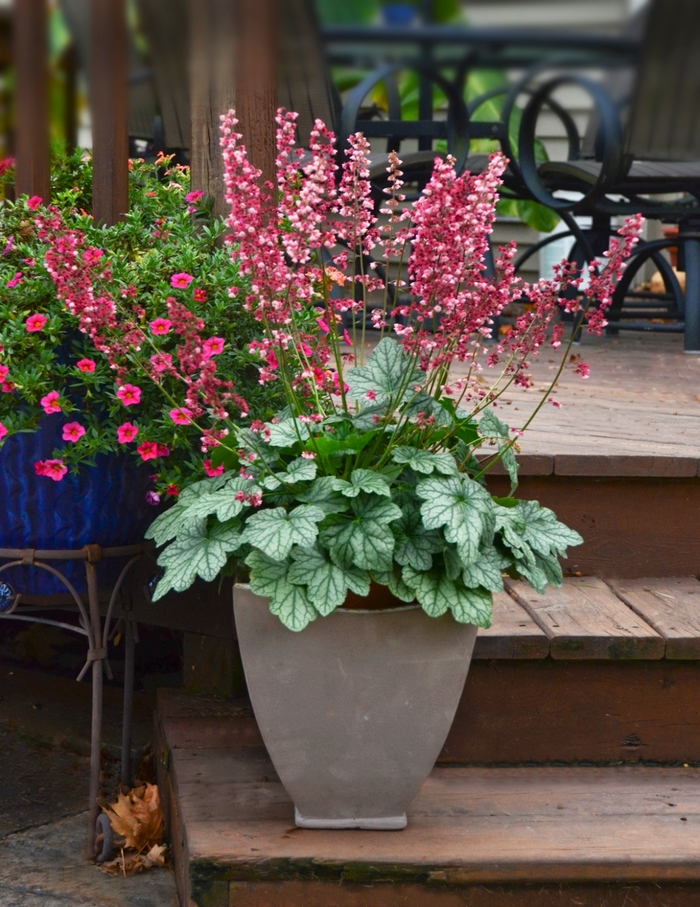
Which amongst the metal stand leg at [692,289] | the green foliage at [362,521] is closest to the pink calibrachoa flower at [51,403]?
the green foliage at [362,521]

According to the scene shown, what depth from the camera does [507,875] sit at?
1.52 m

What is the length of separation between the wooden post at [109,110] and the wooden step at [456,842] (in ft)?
3.13

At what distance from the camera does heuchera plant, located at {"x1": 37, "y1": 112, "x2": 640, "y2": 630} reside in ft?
4.63

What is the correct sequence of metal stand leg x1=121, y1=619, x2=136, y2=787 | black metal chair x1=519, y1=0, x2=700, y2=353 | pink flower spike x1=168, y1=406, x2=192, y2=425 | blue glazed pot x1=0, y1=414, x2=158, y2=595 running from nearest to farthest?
pink flower spike x1=168, y1=406, x2=192, y2=425 → blue glazed pot x1=0, y1=414, x2=158, y2=595 → metal stand leg x1=121, y1=619, x2=136, y2=787 → black metal chair x1=519, y1=0, x2=700, y2=353

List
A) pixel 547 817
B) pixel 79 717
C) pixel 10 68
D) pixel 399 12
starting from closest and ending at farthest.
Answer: pixel 547 817
pixel 10 68
pixel 79 717
pixel 399 12

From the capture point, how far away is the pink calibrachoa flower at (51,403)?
1602 mm

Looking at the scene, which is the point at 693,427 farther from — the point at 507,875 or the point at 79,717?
the point at 79,717

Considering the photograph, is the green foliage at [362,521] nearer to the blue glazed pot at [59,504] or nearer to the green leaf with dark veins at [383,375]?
the green leaf with dark veins at [383,375]

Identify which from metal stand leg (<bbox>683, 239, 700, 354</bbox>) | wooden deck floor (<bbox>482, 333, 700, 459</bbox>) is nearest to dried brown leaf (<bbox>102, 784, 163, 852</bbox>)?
wooden deck floor (<bbox>482, 333, 700, 459</bbox>)

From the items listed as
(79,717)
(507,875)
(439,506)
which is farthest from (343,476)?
(79,717)

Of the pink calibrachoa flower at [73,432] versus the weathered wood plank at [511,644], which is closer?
the pink calibrachoa flower at [73,432]

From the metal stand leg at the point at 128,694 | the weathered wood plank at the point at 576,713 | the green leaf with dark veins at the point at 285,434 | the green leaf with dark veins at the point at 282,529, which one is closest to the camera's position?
the green leaf with dark veins at the point at 282,529

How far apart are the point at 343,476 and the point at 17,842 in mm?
910

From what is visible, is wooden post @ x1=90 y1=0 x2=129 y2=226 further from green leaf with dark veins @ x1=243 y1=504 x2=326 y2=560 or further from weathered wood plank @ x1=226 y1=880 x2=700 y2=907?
weathered wood plank @ x1=226 y1=880 x2=700 y2=907
